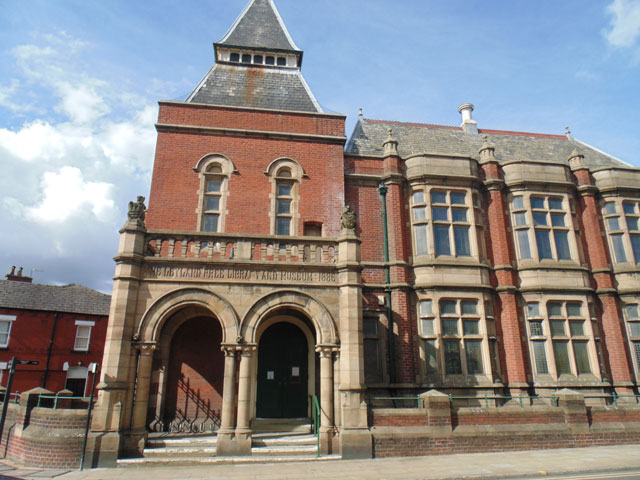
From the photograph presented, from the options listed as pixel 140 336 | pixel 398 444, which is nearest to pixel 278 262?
pixel 140 336

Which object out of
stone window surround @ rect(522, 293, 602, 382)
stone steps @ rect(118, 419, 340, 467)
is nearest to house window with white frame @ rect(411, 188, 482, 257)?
stone window surround @ rect(522, 293, 602, 382)

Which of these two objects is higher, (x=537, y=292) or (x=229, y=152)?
(x=229, y=152)

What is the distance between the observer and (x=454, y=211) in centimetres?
1557

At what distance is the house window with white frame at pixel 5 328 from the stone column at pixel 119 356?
20.1 metres

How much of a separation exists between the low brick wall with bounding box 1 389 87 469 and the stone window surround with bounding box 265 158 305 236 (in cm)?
791

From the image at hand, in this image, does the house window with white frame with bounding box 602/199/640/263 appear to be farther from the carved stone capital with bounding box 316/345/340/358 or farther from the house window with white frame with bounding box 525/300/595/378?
the carved stone capital with bounding box 316/345/340/358

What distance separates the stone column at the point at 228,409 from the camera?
31.2 ft

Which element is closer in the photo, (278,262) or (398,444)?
(398,444)

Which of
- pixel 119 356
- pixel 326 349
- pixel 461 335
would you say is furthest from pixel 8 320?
pixel 461 335

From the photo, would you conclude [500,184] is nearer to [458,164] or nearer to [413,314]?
[458,164]

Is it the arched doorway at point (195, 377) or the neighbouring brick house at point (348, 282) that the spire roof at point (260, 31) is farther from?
the arched doorway at point (195, 377)

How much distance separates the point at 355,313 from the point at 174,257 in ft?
16.5

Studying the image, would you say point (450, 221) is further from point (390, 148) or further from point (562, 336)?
point (562, 336)

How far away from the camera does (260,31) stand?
63.8 ft
